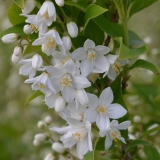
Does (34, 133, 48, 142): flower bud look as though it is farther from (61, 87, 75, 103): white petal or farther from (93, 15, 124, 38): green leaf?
(93, 15, 124, 38): green leaf

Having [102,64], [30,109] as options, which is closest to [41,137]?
[102,64]

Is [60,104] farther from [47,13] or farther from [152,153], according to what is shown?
[152,153]

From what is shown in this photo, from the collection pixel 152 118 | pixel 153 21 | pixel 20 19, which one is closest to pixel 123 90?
pixel 20 19

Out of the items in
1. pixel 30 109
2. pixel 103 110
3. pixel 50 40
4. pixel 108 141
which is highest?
pixel 50 40

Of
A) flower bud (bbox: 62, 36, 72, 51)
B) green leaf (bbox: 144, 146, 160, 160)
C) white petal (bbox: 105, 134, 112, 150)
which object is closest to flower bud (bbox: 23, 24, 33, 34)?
flower bud (bbox: 62, 36, 72, 51)

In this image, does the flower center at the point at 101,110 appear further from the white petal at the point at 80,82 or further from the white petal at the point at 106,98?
the white petal at the point at 80,82

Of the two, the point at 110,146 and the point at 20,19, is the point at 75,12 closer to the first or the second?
the point at 20,19

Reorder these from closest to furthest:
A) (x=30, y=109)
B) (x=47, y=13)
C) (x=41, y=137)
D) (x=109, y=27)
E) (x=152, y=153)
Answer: (x=47, y=13)
(x=109, y=27)
(x=152, y=153)
(x=41, y=137)
(x=30, y=109)
